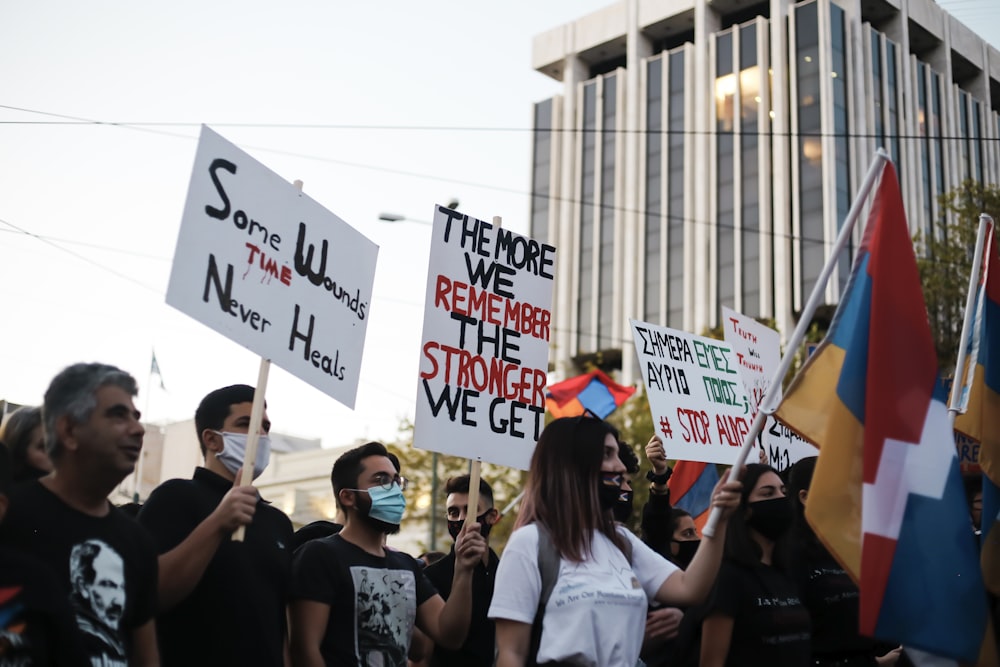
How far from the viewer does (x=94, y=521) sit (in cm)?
383

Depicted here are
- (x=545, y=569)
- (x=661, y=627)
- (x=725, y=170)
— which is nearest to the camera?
(x=545, y=569)

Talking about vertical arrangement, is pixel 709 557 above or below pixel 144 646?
above

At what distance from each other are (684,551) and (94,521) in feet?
12.1

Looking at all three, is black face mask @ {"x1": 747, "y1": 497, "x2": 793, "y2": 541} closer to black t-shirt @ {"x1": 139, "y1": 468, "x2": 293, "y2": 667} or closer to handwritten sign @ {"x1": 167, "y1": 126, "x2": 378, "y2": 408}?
handwritten sign @ {"x1": 167, "y1": 126, "x2": 378, "y2": 408}

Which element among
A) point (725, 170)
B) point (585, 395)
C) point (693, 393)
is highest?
point (725, 170)

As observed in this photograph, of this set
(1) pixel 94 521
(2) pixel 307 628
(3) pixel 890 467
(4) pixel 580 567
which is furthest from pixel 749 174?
(1) pixel 94 521

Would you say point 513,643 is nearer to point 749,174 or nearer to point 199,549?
point 199,549

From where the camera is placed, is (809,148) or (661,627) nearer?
(661,627)

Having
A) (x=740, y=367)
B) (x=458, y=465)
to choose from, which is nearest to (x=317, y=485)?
(x=458, y=465)

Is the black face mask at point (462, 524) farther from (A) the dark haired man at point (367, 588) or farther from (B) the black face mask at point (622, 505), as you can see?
(B) the black face mask at point (622, 505)

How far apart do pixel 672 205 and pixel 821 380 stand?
166 feet

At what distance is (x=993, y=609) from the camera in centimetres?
594

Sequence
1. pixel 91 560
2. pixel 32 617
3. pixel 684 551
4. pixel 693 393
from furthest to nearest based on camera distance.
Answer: pixel 693 393 < pixel 684 551 < pixel 91 560 < pixel 32 617

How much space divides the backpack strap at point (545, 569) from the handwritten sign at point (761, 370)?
12.4 ft
